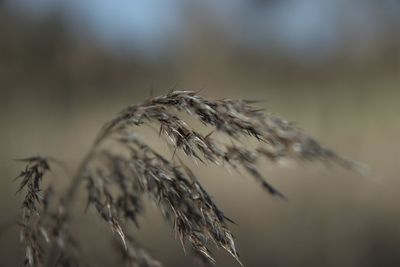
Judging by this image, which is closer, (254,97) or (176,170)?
(176,170)

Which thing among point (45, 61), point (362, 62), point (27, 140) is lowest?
point (27, 140)

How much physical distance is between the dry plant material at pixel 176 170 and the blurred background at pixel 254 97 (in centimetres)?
7

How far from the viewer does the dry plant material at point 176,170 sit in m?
1.07

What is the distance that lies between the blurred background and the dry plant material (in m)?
0.07

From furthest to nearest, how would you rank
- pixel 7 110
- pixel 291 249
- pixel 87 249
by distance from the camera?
pixel 7 110 < pixel 291 249 < pixel 87 249

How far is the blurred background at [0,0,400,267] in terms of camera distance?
430cm

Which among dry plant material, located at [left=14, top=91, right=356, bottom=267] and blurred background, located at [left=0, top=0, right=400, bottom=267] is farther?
blurred background, located at [left=0, top=0, right=400, bottom=267]

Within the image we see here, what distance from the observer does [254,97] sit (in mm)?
9859

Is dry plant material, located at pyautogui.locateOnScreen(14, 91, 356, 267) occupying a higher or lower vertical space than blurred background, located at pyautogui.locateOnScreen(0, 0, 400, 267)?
higher

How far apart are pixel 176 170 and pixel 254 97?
875 cm

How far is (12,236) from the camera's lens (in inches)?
164

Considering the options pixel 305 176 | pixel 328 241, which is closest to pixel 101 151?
pixel 328 241

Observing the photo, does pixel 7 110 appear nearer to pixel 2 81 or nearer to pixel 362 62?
pixel 2 81

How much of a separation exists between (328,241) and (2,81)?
119 inches
